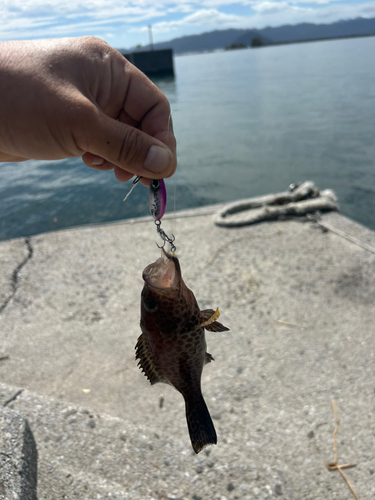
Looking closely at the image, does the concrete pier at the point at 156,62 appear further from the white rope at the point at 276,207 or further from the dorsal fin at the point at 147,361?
the dorsal fin at the point at 147,361

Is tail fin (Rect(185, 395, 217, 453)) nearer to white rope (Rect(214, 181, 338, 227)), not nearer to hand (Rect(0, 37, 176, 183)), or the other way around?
hand (Rect(0, 37, 176, 183))

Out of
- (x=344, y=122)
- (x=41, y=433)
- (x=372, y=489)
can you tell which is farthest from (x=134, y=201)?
(x=344, y=122)

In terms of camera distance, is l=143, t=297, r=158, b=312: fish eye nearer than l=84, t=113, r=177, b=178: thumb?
No

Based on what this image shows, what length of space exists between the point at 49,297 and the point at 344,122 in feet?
68.6

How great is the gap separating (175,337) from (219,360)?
2.43 metres

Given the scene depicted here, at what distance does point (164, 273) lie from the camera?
227 cm

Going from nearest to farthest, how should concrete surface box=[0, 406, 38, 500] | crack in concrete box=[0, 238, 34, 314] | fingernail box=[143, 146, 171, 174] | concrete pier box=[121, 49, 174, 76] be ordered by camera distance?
fingernail box=[143, 146, 171, 174]
concrete surface box=[0, 406, 38, 500]
crack in concrete box=[0, 238, 34, 314]
concrete pier box=[121, 49, 174, 76]

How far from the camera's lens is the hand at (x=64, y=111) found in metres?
2.00

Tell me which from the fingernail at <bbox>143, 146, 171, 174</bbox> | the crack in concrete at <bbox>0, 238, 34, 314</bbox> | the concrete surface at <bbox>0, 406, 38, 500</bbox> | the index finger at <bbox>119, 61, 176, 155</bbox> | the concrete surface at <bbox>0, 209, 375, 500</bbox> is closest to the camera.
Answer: the fingernail at <bbox>143, 146, 171, 174</bbox>

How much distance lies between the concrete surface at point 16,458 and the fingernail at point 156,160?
2.22 meters

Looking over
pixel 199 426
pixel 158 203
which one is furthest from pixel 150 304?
pixel 199 426

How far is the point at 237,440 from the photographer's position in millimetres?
3486

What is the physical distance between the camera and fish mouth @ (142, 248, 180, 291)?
86.3 inches

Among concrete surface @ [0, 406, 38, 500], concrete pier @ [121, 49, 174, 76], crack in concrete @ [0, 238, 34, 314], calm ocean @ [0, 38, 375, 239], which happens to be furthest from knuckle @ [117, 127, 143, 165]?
concrete pier @ [121, 49, 174, 76]
